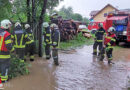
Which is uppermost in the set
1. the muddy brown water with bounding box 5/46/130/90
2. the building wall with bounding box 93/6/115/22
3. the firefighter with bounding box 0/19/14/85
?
the building wall with bounding box 93/6/115/22

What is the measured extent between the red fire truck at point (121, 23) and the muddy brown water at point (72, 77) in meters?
5.89

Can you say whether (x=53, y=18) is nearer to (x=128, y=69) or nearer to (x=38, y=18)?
(x=38, y=18)

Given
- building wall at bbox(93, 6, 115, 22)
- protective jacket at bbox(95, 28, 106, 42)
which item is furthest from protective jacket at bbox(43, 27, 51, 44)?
building wall at bbox(93, 6, 115, 22)

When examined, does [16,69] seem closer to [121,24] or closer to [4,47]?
[4,47]

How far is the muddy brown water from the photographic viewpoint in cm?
498

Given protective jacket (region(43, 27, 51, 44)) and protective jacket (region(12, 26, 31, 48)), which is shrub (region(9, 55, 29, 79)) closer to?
protective jacket (region(12, 26, 31, 48))

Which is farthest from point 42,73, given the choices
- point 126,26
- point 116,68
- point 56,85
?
point 126,26

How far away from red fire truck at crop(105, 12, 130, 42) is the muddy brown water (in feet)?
19.3

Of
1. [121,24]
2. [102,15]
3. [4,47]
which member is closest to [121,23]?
[121,24]

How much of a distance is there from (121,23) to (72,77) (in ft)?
31.7

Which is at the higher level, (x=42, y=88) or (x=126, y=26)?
(x=126, y=26)

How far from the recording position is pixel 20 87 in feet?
15.7

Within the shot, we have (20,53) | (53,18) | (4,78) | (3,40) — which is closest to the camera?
(3,40)

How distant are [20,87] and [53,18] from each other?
9.41 m
